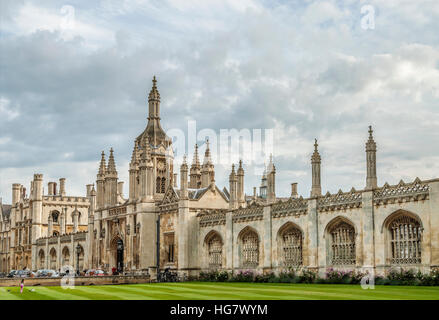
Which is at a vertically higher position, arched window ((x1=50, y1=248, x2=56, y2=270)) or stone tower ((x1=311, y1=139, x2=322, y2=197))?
stone tower ((x1=311, y1=139, x2=322, y2=197))

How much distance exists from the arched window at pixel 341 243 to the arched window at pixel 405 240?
10.3 ft

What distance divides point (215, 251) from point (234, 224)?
391 cm

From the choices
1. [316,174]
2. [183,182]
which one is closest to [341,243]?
[316,174]

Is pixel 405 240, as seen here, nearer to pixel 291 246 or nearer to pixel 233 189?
pixel 291 246

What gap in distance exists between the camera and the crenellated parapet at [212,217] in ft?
159

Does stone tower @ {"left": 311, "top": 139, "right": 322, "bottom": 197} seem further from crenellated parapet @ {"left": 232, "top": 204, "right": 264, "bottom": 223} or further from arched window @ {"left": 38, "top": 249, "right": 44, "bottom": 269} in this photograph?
arched window @ {"left": 38, "top": 249, "right": 44, "bottom": 269}

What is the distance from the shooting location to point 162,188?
2319 inches

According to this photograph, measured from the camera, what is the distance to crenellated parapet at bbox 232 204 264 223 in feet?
145

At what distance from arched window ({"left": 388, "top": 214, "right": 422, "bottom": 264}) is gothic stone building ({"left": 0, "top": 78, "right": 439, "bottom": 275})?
2.0 inches

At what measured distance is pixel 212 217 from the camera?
49.5 metres

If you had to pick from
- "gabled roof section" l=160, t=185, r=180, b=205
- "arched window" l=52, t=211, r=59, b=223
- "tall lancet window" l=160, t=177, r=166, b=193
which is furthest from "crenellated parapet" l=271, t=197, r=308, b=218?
"arched window" l=52, t=211, r=59, b=223

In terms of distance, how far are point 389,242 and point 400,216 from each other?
1.59 m

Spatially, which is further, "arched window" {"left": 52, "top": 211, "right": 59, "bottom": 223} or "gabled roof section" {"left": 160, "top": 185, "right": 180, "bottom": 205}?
"arched window" {"left": 52, "top": 211, "right": 59, "bottom": 223}
